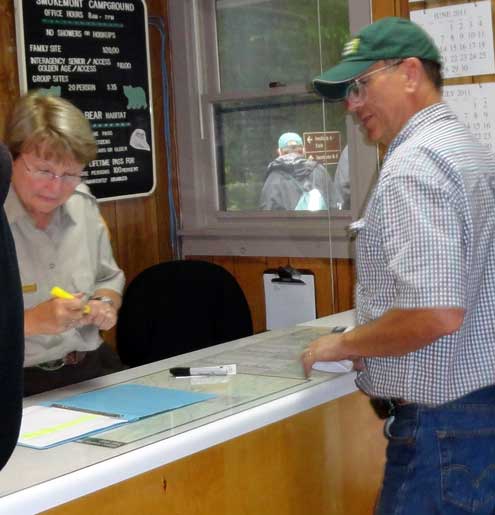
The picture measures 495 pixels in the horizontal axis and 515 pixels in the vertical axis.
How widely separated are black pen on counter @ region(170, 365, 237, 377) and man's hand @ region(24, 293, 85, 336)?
268mm

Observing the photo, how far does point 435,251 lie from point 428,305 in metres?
0.08

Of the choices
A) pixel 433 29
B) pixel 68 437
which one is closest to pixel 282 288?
pixel 433 29

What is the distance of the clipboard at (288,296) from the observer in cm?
308

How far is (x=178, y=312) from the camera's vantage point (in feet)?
9.52

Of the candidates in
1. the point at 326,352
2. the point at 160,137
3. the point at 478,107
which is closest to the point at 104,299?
the point at 326,352

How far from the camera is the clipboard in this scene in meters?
3.08

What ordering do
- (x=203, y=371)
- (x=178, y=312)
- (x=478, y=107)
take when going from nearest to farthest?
(x=203, y=371) < (x=478, y=107) < (x=178, y=312)

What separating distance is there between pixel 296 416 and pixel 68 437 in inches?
18.5

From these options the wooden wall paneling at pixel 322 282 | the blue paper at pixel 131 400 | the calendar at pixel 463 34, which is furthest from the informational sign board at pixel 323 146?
the blue paper at pixel 131 400

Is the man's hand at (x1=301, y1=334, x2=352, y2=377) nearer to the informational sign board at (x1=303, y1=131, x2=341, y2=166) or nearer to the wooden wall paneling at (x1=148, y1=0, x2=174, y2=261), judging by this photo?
the informational sign board at (x1=303, y1=131, x2=341, y2=166)

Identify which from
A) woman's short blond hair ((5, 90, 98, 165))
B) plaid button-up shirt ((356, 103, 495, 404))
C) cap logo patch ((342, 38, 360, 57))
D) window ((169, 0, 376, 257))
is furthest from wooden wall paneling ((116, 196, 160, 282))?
plaid button-up shirt ((356, 103, 495, 404))

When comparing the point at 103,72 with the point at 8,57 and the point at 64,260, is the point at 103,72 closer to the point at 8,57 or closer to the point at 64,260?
the point at 8,57

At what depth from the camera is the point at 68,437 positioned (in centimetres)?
161

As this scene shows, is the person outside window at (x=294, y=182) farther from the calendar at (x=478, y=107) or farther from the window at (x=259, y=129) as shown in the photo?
the calendar at (x=478, y=107)
